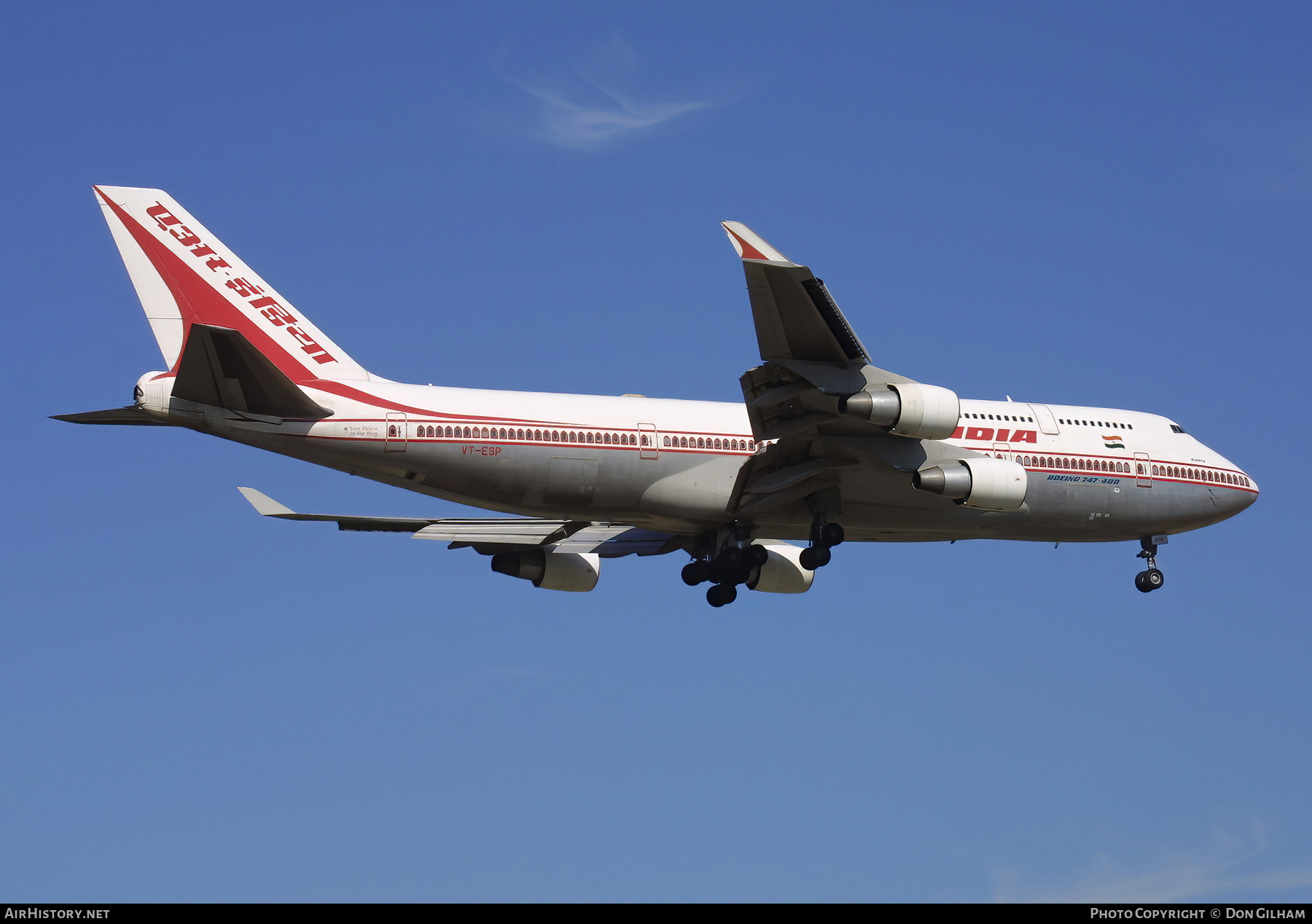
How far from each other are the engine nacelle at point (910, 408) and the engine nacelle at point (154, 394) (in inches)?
474

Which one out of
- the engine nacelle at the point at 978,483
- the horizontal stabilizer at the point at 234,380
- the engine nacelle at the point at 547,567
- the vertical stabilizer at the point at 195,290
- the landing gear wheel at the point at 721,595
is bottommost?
the landing gear wheel at the point at 721,595

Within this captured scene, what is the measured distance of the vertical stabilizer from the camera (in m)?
27.5

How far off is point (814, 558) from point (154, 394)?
13.2 metres

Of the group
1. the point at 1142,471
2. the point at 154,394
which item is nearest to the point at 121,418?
the point at 154,394

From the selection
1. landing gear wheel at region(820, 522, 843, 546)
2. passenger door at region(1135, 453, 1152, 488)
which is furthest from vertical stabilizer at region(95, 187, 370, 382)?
passenger door at region(1135, 453, 1152, 488)

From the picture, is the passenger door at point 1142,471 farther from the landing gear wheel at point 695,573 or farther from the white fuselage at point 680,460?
the landing gear wheel at point 695,573

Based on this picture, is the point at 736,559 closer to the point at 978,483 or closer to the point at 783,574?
the point at 783,574

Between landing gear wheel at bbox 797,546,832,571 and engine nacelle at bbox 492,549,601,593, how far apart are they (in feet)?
19.8

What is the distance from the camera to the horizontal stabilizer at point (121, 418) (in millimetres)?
25312

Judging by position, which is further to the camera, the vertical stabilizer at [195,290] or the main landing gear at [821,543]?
the main landing gear at [821,543]

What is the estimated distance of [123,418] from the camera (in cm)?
2566

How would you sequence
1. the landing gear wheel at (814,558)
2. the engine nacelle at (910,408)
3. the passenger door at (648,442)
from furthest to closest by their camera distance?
1. the landing gear wheel at (814,558)
2. the passenger door at (648,442)
3. the engine nacelle at (910,408)

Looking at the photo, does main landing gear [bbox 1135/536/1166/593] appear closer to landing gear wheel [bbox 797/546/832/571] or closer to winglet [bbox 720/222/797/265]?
landing gear wheel [bbox 797/546/832/571]

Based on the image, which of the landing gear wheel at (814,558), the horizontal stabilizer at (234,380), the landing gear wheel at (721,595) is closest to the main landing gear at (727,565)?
the landing gear wheel at (721,595)
